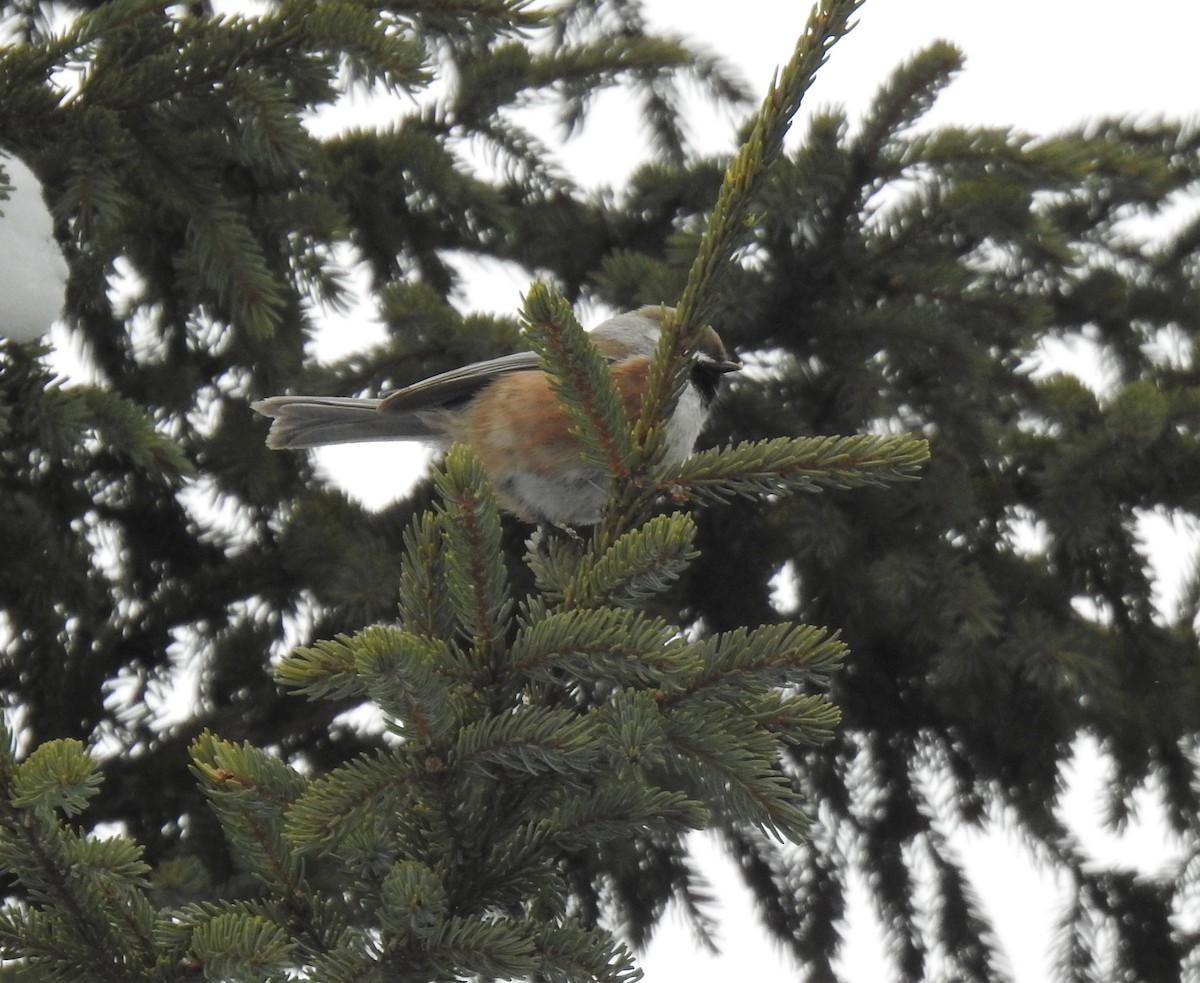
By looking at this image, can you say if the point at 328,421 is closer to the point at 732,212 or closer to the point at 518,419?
the point at 518,419

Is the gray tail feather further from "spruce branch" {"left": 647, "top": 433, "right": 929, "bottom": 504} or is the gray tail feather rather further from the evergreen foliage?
"spruce branch" {"left": 647, "top": 433, "right": 929, "bottom": 504}

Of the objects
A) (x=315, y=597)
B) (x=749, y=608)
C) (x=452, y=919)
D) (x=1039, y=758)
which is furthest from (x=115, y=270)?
(x=1039, y=758)

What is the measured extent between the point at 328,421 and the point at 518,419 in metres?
0.46

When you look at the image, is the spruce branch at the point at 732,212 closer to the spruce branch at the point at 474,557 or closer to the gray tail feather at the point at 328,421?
Answer: the spruce branch at the point at 474,557

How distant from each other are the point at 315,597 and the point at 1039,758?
70.0 inches

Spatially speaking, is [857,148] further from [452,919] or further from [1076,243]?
[452,919]

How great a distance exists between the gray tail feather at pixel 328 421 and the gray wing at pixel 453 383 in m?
0.07

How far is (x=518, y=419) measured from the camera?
3381 millimetres

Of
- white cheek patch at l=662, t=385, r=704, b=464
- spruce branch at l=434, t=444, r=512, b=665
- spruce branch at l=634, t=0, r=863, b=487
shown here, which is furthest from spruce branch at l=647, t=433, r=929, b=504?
white cheek patch at l=662, t=385, r=704, b=464

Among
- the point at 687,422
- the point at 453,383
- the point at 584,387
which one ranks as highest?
the point at 453,383

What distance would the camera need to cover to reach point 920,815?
136 inches

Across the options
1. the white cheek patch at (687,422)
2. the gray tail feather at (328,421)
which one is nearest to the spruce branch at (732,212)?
the white cheek patch at (687,422)

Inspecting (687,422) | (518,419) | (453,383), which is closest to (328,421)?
(453,383)

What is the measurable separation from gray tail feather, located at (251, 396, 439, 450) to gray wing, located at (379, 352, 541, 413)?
73mm
